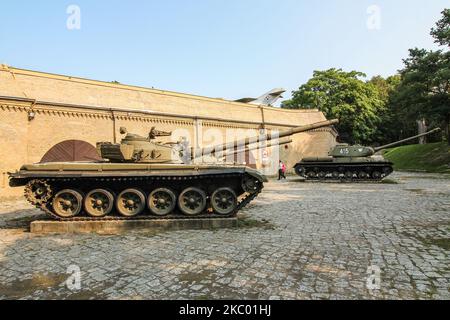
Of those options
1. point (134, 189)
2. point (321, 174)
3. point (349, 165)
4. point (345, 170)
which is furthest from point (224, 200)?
point (345, 170)

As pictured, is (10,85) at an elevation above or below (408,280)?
above

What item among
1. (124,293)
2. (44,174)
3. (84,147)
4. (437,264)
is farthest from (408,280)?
(84,147)

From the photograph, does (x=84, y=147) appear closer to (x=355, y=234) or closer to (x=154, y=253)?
(x=154, y=253)

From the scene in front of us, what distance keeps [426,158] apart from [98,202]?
34.8 metres

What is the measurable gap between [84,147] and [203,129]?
27.7ft

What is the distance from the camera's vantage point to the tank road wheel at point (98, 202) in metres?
8.08

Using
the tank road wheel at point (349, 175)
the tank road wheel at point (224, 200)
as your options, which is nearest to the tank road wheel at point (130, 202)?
the tank road wheel at point (224, 200)

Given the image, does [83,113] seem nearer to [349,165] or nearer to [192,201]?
[192,201]

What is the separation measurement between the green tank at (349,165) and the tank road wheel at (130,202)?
48.7 feet

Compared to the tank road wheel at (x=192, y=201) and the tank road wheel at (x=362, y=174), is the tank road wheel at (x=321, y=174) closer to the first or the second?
the tank road wheel at (x=362, y=174)

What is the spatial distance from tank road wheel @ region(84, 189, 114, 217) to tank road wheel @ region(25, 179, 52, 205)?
89 centimetres

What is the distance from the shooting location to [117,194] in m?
8.40

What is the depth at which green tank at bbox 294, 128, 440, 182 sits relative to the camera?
19.8m

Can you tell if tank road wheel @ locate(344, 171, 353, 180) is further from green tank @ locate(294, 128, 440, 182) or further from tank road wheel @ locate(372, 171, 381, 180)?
tank road wheel @ locate(372, 171, 381, 180)
